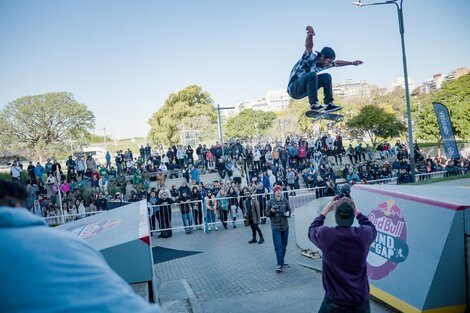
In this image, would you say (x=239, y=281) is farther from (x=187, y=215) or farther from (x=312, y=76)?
(x=187, y=215)

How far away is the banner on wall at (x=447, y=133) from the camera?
19.2 meters

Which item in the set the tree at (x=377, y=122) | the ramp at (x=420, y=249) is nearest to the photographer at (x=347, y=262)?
the ramp at (x=420, y=249)

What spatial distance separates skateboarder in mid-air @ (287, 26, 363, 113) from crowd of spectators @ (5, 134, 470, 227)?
20.9ft

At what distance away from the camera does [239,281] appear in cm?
781

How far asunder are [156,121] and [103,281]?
56.3 metres

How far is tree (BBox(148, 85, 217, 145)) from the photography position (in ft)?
167

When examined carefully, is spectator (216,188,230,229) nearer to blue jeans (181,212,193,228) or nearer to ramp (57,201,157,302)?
blue jeans (181,212,193,228)

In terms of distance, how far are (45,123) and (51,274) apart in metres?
48.8

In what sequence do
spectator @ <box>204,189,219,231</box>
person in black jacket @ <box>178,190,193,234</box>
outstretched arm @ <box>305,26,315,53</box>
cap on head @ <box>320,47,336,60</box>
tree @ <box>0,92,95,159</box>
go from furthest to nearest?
tree @ <box>0,92,95,159</box> → spectator @ <box>204,189,219,231</box> → person in black jacket @ <box>178,190,193,234</box> → cap on head @ <box>320,47,336,60</box> → outstretched arm @ <box>305,26,315,53</box>

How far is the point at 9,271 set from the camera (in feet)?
3.60

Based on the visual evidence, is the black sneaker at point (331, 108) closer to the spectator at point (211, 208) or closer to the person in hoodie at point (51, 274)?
the person in hoodie at point (51, 274)

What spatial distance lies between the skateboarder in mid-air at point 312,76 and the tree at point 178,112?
41308 mm

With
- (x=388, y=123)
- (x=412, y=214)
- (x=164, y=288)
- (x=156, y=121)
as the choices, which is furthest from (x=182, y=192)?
(x=156, y=121)

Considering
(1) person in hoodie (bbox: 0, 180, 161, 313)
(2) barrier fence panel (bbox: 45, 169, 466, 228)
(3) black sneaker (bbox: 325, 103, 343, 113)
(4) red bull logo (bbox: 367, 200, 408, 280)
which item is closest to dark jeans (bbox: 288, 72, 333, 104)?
(3) black sneaker (bbox: 325, 103, 343, 113)
